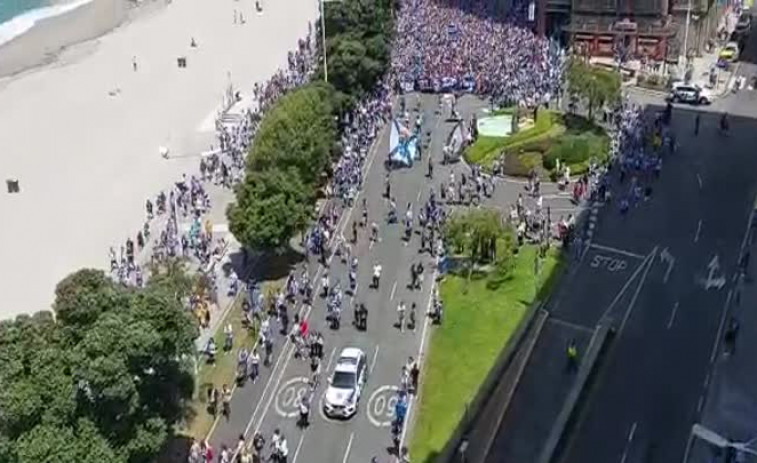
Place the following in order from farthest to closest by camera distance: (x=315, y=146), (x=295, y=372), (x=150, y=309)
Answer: (x=315, y=146)
(x=295, y=372)
(x=150, y=309)

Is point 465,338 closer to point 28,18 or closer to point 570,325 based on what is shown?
point 570,325

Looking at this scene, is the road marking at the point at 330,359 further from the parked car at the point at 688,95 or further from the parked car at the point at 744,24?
the parked car at the point at 744,24

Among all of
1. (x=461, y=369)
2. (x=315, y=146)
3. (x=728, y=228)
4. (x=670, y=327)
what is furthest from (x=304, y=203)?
(x=728, y=228)

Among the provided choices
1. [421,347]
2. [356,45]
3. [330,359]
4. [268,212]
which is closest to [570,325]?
[421,347]

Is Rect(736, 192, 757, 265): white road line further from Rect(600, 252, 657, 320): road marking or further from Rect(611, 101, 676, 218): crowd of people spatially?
Rect(611, 101, 676, 218): crowd of people

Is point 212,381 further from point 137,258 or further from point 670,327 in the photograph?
point 670,327
